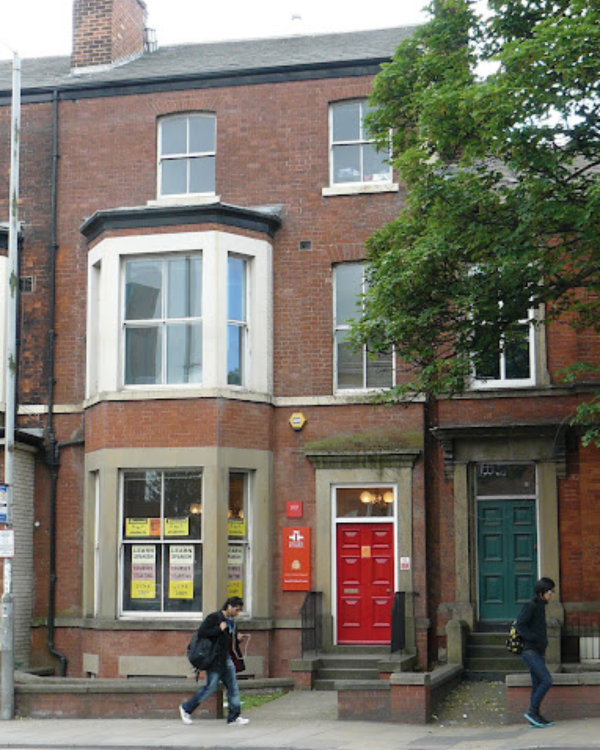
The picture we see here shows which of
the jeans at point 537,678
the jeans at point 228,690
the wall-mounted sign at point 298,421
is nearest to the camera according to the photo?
the jeans at point 537,678

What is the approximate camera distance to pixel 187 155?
853 inches

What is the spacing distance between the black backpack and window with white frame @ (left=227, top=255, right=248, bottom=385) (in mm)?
6060

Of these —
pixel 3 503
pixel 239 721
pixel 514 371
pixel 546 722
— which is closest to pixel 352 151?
pixel 514 371

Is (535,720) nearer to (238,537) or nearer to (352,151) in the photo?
(238,537)

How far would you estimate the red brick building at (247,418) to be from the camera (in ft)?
65.0

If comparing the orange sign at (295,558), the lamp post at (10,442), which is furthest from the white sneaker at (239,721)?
the orange sign at (295,558)

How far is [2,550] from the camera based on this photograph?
16.4 meters

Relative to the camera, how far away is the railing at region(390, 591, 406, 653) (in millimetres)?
18859

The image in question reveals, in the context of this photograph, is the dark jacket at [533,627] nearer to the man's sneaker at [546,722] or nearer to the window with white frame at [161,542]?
the man's sneaker at [546,722]

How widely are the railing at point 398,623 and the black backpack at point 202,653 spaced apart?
451 cm

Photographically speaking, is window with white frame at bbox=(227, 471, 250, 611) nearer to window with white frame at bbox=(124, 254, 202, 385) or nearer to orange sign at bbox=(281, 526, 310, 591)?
orange sign at bbox=(281, 526, 310, 591)

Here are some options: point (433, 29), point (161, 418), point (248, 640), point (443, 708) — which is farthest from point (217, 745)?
point (433, 29)

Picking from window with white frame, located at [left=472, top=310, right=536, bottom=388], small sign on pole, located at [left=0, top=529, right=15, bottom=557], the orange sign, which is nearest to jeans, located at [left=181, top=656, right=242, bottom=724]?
small sign on pole, located at [left=0, top=529, right=15, bottom=557]

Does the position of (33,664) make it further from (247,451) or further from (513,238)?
(513,238)
